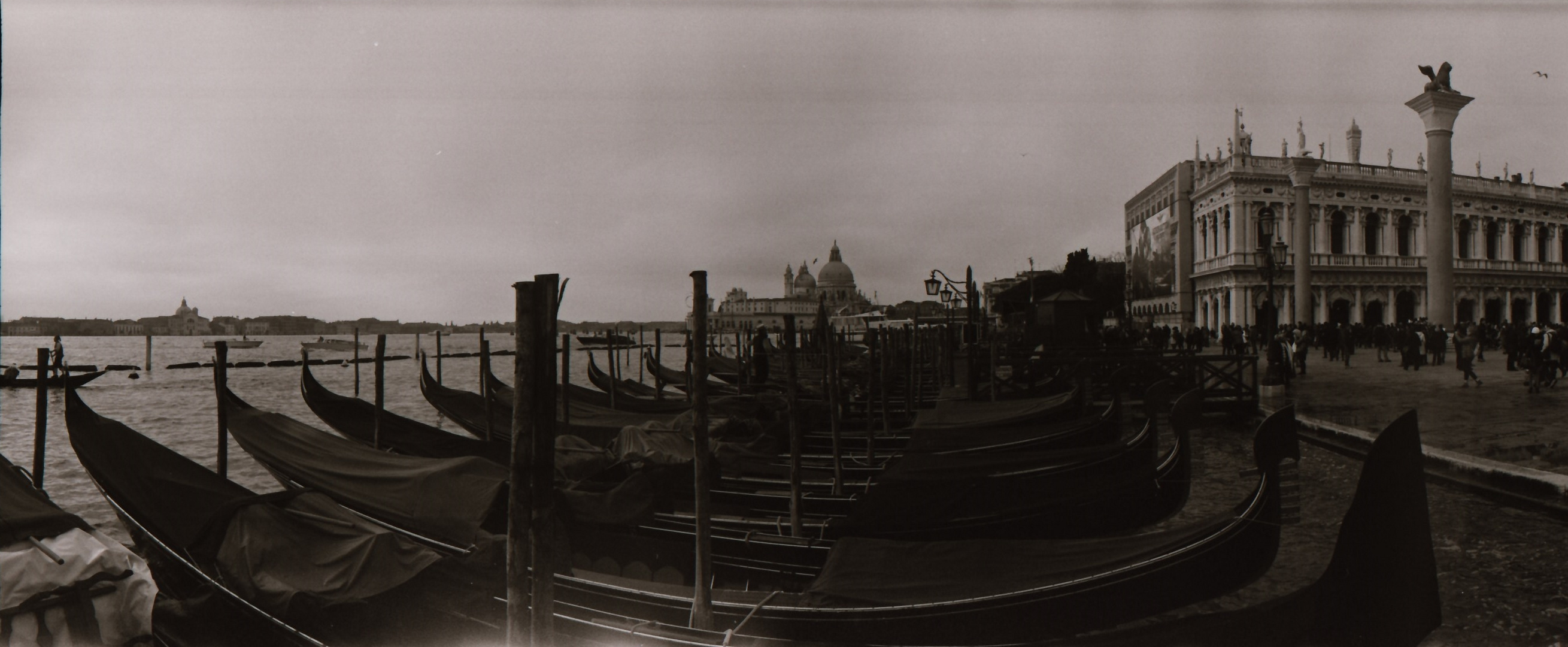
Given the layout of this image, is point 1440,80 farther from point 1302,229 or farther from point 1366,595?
point 1366,595

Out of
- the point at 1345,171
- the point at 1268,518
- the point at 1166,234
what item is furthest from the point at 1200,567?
the point at 1166,234

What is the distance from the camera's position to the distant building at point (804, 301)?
297 feet

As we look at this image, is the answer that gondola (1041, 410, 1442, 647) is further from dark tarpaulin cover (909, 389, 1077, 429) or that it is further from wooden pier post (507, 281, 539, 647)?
dark tarpaulin cover (909, 389, 1077, 429)

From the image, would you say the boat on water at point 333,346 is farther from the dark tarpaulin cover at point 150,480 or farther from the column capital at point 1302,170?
the dark tarpaulin cover at point 150,480

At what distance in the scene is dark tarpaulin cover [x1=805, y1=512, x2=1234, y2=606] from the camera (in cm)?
287

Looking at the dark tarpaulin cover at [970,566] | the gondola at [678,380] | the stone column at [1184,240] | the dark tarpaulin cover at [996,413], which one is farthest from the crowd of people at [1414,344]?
the gondola at [678,380]

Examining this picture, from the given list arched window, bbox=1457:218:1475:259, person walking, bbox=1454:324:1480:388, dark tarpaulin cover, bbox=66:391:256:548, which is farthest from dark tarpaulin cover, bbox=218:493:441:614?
arched window, bbox=1457:218:1475:259

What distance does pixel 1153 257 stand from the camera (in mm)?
39812

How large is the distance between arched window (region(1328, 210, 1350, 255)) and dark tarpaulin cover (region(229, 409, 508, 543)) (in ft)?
117

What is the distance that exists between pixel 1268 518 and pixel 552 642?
8.25ft

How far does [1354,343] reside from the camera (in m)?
24.2

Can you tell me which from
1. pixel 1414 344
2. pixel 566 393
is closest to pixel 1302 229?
pixel 1414 344

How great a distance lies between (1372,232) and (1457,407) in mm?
28785

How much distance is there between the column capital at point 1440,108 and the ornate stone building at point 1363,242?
13.0 metres
